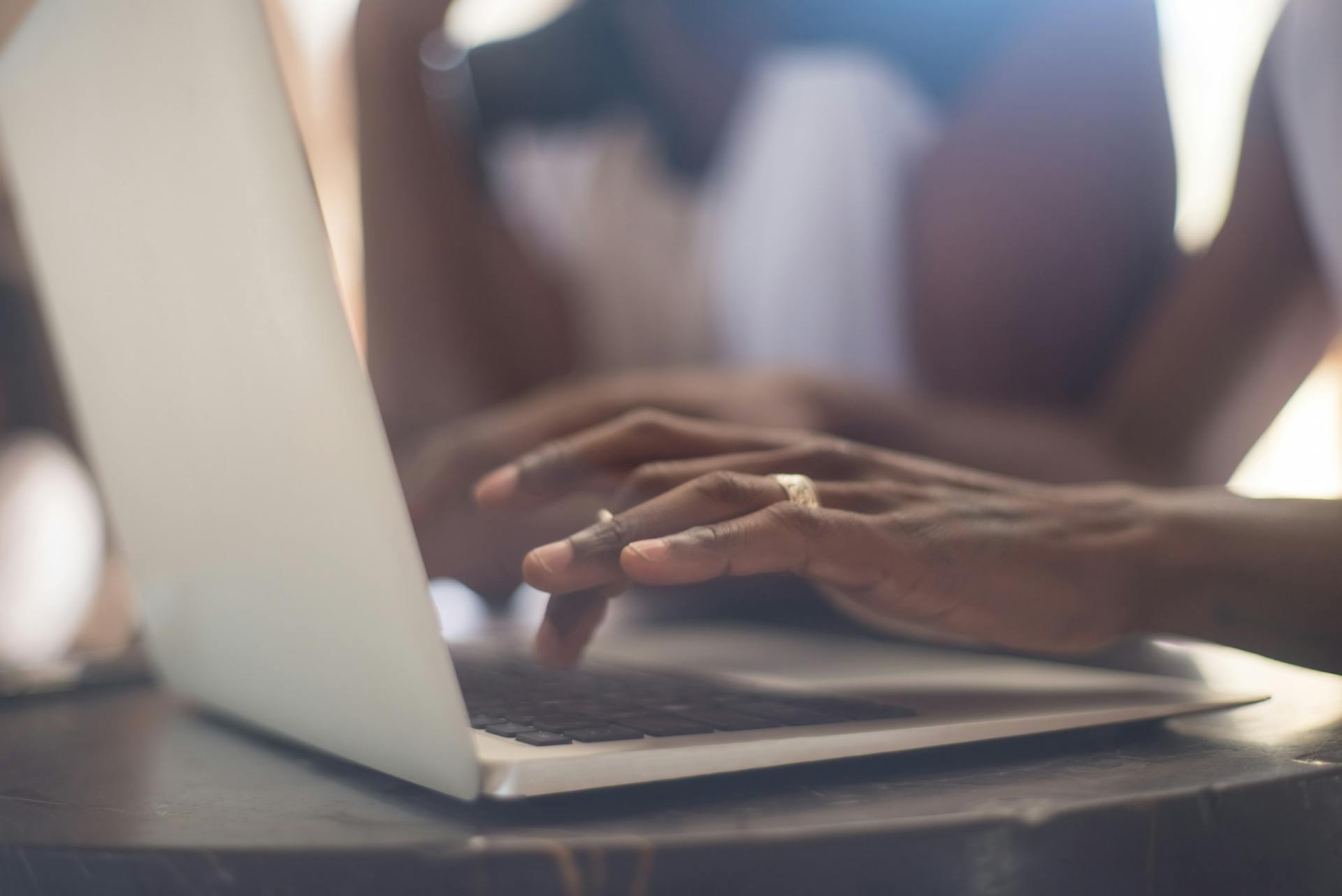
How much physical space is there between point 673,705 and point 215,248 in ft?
0.60

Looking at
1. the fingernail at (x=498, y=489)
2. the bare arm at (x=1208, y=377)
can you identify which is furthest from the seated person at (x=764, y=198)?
the fingernail at (x=498, y=489)

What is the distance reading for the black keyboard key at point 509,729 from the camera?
0.27 m

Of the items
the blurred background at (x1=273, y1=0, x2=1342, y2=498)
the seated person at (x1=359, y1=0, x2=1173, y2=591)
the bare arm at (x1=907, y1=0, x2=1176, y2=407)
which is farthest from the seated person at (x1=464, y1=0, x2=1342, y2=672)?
the bare arm at (x1=907, y1=0, x2=1176, y2=407)

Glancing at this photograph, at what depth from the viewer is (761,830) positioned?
0.21m

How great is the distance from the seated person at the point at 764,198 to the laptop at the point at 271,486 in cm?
42

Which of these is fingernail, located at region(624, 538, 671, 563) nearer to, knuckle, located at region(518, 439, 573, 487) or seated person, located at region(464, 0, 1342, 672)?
seated person, located at region(464, 0, 1342, 672)

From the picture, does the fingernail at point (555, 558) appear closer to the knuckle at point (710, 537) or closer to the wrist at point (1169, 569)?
the knuckle at point (710, 537)

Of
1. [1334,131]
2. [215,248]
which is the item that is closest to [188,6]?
[215,248]

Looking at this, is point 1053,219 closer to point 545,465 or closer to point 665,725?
point 545,465

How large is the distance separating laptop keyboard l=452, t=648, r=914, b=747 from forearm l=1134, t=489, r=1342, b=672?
17 centimetres

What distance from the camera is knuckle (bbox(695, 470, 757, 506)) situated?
0.34m

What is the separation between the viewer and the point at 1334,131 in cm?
67

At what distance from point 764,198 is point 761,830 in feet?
4.36

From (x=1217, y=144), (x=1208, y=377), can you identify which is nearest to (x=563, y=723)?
(x=1208, y=377)
